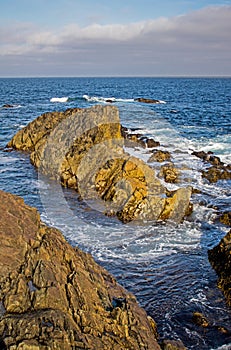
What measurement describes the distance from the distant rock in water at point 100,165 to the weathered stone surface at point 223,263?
179 inches

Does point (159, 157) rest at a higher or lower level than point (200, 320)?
higher

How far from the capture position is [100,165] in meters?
23.3

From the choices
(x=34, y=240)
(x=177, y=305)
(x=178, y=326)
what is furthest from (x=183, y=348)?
(x=34, y=240)

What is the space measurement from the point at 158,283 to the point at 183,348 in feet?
12.6

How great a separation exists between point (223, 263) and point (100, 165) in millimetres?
11787

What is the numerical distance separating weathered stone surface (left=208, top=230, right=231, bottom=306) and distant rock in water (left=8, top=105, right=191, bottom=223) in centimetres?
456

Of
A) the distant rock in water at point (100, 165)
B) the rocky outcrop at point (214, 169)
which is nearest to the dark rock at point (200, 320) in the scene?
the distant rock in water at point (100, 165)

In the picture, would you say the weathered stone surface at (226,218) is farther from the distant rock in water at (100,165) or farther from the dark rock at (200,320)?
the dark rock at (200,320)

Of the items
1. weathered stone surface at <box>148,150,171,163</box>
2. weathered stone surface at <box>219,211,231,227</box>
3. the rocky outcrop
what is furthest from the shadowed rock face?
weathered stone surface at <box>148,150,171,163</box>

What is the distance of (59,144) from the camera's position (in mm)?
29125

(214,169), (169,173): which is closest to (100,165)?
(169,173)

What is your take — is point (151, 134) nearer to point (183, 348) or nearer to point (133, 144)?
point (133, 144)

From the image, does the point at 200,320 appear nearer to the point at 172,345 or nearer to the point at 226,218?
the point at 172,345

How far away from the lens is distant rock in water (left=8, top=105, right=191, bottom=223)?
19188mm
